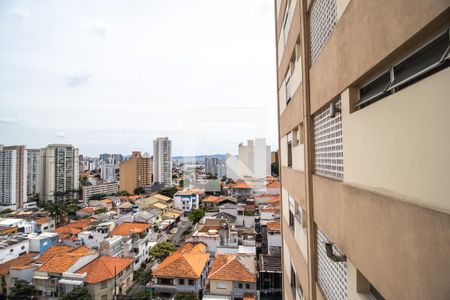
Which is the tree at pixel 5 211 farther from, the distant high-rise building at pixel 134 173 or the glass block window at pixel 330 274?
the glass block window at pixel 330 274

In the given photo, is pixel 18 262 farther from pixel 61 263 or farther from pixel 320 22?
pixel 320 22

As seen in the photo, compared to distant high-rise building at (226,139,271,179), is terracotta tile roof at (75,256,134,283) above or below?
below

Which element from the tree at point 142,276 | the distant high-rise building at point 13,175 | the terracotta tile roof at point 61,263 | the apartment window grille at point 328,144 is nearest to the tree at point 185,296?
the tree at point 142,276

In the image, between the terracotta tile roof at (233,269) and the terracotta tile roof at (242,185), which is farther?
the terracotta tile roof at (242,185)

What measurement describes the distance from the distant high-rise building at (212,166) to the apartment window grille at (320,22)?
2861 centimetres

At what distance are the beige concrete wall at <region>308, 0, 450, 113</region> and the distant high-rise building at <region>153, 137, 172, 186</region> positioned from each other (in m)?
38.1

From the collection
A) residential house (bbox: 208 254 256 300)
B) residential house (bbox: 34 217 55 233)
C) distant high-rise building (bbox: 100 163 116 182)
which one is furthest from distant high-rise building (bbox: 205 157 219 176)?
distant high-rise building (bbox: 100 163 116 182)

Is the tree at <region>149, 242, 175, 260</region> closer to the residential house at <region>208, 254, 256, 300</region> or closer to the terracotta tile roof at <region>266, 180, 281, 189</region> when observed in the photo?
the residential house at <region>208, 254, 256, 300</region>

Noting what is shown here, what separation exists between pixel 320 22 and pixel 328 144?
1141 millimetres

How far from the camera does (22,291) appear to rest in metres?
11.4

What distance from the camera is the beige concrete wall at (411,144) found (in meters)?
0.85

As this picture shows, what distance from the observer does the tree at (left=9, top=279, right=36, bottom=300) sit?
11.4 metres

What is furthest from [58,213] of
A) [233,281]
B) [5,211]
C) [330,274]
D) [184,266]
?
[330,274]

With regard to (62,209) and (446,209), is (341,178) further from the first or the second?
(62,209)
